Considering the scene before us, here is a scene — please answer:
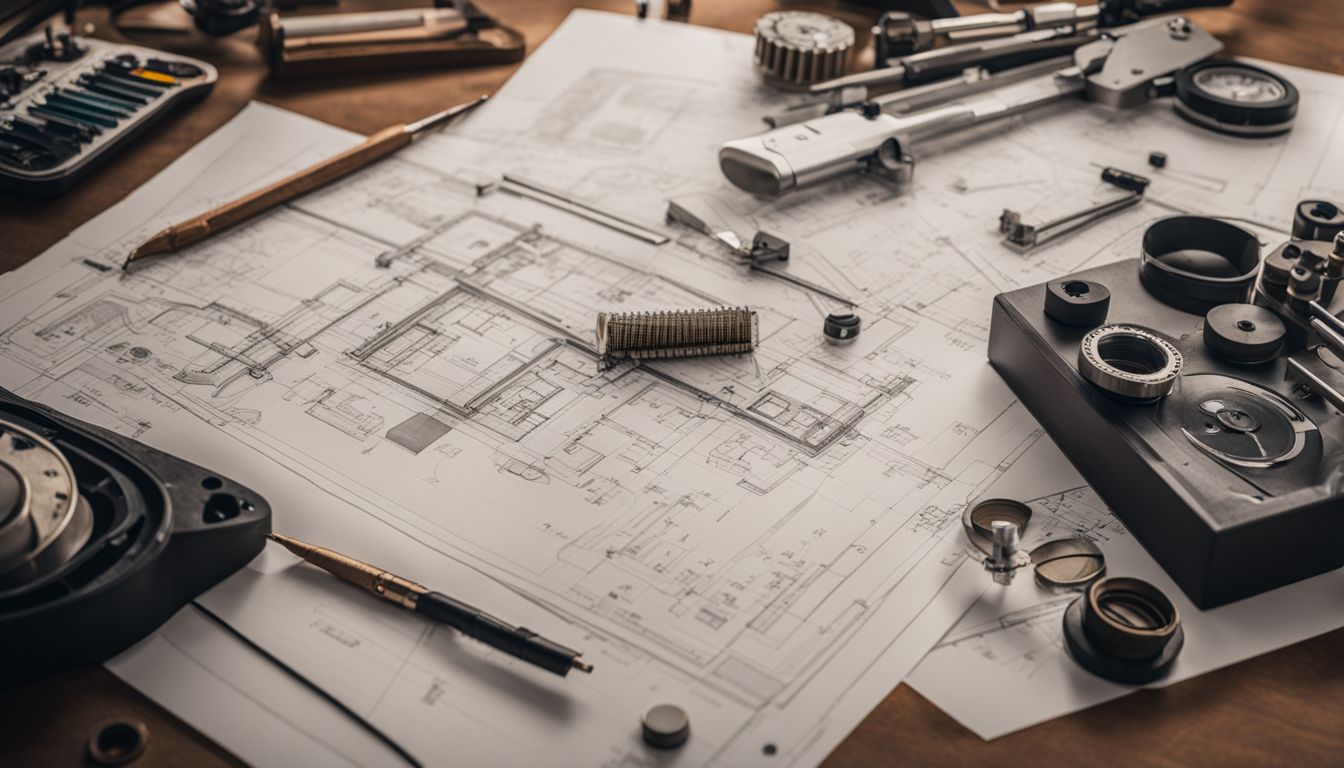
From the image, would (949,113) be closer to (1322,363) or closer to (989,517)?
(1322,363)

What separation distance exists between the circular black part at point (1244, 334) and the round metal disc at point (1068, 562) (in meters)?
0.40

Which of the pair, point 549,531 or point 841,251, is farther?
point 841,251

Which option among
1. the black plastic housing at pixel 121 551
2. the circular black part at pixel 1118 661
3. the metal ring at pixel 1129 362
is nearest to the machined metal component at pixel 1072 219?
the metal ring at pixel 1129 362

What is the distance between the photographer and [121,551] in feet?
5.67

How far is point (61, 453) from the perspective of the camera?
1.79m

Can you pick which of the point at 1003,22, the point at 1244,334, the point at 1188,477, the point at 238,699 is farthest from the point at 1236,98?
the point at 238,699

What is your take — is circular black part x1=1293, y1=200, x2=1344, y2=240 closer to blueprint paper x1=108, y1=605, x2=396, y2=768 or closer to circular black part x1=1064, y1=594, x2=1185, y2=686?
circular black part x1=1064, y1=594, x2=1185, y2=686

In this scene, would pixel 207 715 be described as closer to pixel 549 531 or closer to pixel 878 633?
pixel 549 531

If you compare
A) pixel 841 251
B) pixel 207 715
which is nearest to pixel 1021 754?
pixel 207 715

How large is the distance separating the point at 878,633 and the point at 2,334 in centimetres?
168

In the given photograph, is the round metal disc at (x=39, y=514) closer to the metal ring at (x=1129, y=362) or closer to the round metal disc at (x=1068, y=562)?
the round metal disc at (x=1068, y=562)

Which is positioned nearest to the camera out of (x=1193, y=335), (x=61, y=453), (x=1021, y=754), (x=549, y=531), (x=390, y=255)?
(x=1021, y=754)

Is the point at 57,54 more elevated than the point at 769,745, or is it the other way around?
the point at 57,54

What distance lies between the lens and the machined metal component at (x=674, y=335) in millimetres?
2318
